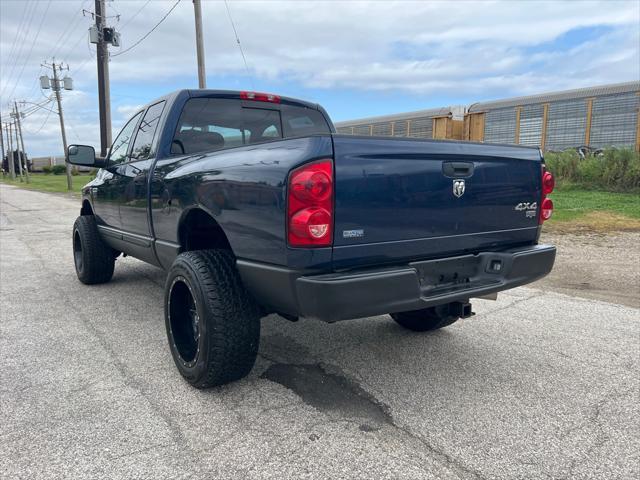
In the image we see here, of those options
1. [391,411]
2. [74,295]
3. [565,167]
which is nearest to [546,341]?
[391,411]

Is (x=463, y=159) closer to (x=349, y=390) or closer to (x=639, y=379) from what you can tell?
(x=349, y=390)

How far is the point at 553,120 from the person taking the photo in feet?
52.0

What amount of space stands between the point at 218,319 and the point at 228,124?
1918mm

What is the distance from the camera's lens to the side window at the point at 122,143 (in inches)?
187

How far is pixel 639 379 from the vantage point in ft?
10.4

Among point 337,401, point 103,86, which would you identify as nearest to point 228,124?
point 337,401

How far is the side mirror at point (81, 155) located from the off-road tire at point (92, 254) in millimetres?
830

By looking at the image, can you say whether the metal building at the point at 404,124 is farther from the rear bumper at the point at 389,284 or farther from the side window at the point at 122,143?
the rear bumper at the point at 389,284

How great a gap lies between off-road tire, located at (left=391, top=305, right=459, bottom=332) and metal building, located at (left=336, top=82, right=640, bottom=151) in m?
12.0

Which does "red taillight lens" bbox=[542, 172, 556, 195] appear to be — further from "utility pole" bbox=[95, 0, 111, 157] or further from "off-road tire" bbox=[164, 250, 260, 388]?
"utility pole" bbox=[95, 0, 111, 157]

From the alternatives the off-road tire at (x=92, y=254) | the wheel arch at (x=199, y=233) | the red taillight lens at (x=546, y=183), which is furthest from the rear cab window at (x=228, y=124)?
the off-road tire at (x=92, y=254)

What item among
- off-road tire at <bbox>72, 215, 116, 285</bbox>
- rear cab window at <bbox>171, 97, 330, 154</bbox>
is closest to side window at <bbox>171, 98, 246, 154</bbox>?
rear cab window at <bbox>171, 97, 330, 154</bbox>

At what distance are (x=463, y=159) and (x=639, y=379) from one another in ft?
6.09

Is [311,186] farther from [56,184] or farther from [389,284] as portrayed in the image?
[56,184]
